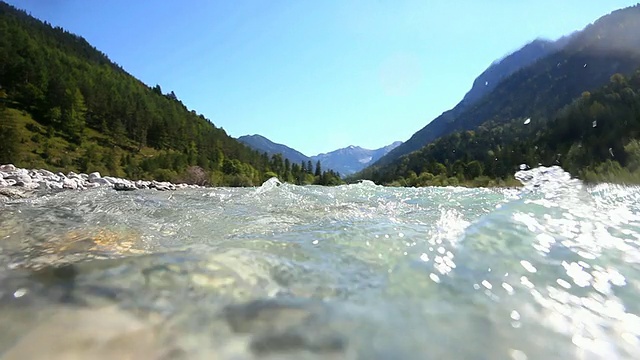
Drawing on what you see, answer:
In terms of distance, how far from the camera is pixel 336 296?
309 centimetres

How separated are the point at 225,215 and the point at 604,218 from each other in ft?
24.6

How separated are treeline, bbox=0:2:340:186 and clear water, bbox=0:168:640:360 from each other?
199 feet

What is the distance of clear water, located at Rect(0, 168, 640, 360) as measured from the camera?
2285 mm

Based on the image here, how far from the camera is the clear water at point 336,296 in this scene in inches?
90.0

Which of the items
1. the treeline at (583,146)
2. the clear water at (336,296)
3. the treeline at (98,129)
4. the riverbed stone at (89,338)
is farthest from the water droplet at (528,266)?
the treeline at (98,129)

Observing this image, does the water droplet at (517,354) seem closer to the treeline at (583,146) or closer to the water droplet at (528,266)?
the water droplet at (528,266)

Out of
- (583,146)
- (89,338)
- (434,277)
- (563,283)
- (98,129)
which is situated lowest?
(583,146)

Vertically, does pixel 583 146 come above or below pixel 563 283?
below

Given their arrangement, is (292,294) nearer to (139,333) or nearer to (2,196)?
(139,333)

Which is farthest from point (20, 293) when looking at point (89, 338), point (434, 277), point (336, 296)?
point (434, 277)

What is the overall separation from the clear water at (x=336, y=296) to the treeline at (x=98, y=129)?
60.6m

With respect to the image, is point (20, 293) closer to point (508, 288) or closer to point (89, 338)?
point (89, 338)

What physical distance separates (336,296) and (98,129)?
376 ft

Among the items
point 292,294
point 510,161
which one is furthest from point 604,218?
point 510,161
